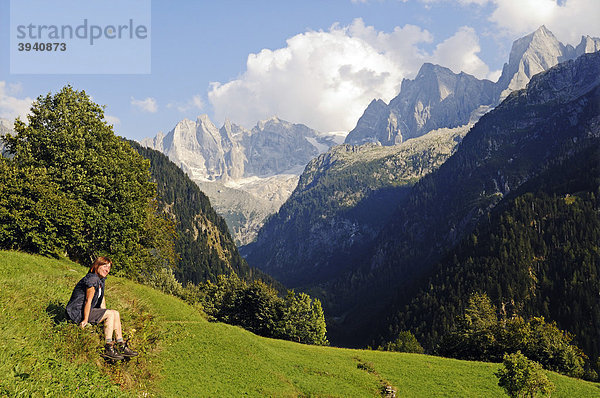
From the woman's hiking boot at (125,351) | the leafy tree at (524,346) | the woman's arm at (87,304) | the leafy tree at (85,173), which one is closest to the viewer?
the woman's arm at (87,304)

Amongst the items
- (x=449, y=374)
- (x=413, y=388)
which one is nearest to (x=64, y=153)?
(x=413, y=388)

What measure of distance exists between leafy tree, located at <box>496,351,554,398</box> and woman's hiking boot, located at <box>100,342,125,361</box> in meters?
32.9

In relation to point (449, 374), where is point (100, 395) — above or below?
above

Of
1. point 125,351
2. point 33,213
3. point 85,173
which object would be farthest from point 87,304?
point 85,173

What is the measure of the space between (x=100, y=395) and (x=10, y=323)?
5.90 m

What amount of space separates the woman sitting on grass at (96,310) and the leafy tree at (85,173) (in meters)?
27.7

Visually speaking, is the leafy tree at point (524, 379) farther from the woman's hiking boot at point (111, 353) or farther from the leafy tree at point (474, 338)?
the leafy tree at point (474, 338)

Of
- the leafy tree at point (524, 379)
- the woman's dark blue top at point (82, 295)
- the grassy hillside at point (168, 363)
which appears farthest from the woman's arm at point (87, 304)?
the leafy tree at point (524, 379)

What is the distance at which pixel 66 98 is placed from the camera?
48938mm

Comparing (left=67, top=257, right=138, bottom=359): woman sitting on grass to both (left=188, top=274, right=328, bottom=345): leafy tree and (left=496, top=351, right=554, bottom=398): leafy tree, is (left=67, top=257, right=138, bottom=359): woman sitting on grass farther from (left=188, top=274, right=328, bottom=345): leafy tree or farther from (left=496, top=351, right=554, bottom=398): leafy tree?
(left=188, top=274, right=328, bottom=345): leafy tree

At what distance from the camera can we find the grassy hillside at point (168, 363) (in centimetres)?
1455

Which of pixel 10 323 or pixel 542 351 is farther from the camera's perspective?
pixel 542 351

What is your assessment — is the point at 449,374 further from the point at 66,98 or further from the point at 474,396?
the point at 66,98

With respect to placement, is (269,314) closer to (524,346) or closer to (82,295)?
(524,346)
